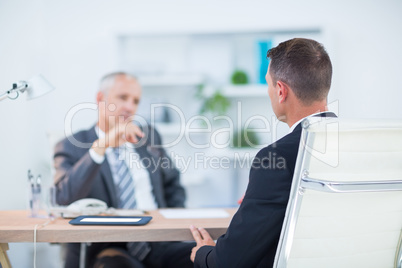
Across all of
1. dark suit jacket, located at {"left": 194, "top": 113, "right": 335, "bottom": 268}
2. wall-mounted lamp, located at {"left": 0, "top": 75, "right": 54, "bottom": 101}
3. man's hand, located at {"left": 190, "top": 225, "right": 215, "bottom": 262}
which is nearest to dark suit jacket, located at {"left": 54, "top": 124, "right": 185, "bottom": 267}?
wall-mounted lamp, located at {"left": 0, "top": 75, "right": 54, "bottom": 101}

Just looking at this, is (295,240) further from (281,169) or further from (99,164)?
(99,164)

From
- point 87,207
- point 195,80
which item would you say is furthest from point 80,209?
point 195,80

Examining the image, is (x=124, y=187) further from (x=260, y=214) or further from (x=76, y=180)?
(x=260, y=214)

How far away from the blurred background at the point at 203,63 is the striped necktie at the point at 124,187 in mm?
1132

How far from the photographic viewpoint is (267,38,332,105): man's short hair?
1.66m

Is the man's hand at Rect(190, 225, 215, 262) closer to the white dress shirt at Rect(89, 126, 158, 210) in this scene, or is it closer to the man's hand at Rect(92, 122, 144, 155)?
the man's hand at Rect(92, 122, 144, 155)

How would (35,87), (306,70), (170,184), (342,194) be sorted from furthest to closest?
(170,184) < (35,87) < (306,70) < (342,194)

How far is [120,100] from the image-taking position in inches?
117

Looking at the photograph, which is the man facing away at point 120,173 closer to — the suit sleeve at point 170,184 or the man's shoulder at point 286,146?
the suit sleeve at point 170,184

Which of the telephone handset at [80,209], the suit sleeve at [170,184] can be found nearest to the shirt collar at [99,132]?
the suit sleeve at [170,184]

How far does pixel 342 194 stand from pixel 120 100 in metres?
1.90

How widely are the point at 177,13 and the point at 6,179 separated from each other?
203 cm

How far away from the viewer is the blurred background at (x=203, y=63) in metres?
3.76

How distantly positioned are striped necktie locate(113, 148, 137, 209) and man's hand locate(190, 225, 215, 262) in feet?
3.16
